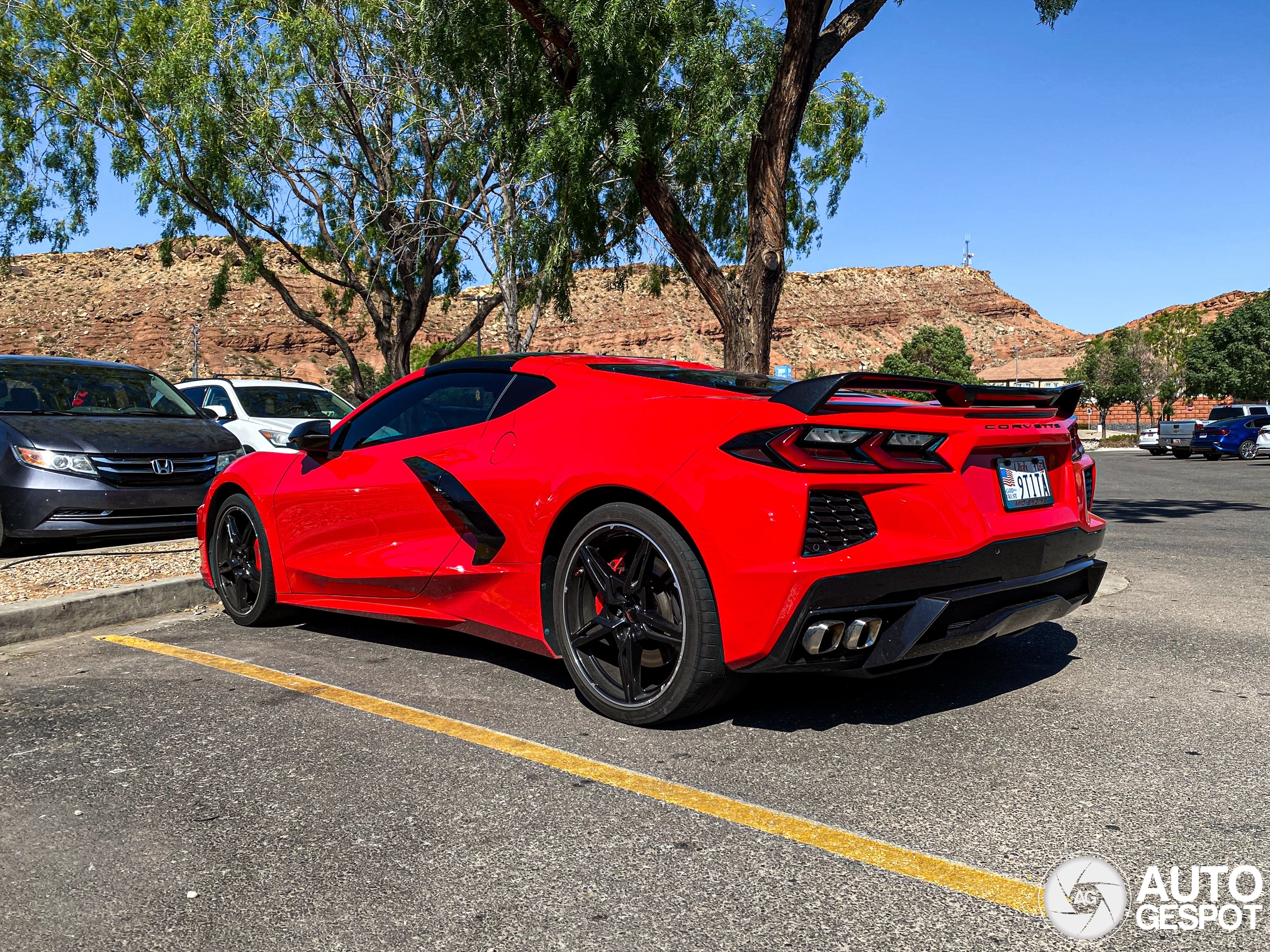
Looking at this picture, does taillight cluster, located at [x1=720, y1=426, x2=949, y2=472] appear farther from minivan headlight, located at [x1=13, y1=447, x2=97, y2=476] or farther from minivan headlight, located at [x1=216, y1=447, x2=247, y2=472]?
minivan headlight, located at [x1=216, y1=447, x2=247, y2=472]

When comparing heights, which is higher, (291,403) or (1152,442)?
(291,403)

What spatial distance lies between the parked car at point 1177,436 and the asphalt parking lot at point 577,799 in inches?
1236

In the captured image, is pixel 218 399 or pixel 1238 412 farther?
pixel 1238 412

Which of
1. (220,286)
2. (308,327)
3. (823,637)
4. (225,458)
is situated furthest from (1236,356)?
(308,327)

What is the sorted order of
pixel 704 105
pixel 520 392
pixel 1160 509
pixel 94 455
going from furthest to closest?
pixel 1160 509 → pixel 704 105 → pixel 94 455 → pixel 520 392

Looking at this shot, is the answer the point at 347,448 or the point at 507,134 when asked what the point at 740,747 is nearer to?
the point at 347,448

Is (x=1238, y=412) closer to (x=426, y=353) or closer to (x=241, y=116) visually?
(x=241, y=116)

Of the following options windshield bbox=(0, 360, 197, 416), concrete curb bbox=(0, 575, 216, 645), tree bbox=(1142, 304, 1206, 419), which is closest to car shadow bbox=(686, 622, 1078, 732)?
concrete curb bbox=(0, 575, 216, 645)

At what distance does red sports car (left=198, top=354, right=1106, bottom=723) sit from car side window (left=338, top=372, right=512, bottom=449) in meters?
0.02

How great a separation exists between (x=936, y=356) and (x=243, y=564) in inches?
3878

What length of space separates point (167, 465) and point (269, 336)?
296 feet

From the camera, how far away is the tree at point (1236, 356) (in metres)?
55.4

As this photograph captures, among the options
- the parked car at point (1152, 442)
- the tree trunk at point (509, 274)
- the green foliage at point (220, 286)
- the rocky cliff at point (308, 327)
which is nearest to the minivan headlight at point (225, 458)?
the tree trunk at point (509, 274)

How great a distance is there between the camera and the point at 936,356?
98.6 m
